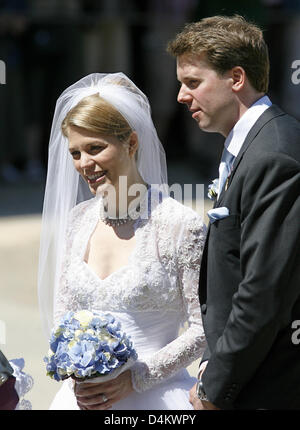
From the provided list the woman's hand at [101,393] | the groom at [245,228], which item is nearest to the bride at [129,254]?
the woman's hand at [101,393]

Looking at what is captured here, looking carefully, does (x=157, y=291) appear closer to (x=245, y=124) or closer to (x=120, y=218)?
(x=120, y=218)

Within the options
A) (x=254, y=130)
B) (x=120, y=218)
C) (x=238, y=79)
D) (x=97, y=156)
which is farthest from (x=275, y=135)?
(x=120, y=218)

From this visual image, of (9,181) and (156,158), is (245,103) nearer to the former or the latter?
(156,158)

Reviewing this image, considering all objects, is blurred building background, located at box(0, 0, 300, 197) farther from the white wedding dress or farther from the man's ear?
the man's ear

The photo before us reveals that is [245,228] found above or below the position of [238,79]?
below

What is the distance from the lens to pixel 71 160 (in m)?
3.04

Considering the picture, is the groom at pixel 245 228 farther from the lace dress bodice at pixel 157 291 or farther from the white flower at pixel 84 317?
the white flower at pixel 84 317

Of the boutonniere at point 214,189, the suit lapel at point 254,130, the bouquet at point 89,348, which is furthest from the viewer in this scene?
the boutonniere at point 214,189

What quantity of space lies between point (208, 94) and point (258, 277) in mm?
589

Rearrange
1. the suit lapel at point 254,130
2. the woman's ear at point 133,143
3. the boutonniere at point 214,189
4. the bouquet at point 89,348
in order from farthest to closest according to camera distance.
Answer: the woman's ear at point 133,143 → the boutonniere at point 214,189 → the bouquet at point 89,348 → the suit lapel at point 254,130

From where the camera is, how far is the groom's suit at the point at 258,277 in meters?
2.20

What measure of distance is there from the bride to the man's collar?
409 millimetres

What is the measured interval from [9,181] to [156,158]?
921 centimetres

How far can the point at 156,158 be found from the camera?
302cm
